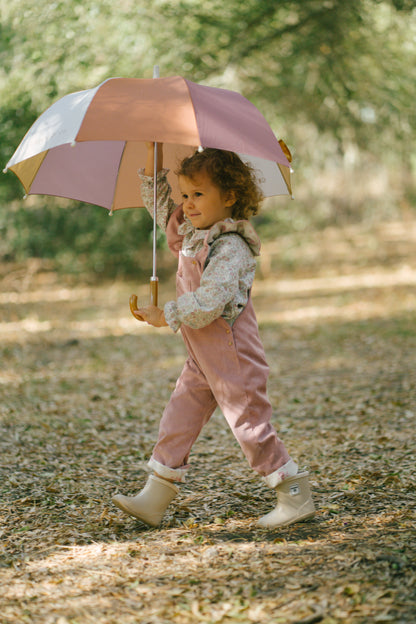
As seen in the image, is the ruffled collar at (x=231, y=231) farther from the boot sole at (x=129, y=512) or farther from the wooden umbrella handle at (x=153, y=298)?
the boot sole at (x=129, y=512)

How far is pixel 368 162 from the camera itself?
41.7 feet

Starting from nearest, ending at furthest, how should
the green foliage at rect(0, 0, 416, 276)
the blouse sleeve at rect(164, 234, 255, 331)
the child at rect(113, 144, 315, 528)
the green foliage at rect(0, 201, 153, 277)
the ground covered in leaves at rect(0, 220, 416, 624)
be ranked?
1. the ground covered in leaves at rect(0, 220, 416, 624)
2. the blouse sleeve at rect(164, 234, 255, 331)
3. the child at rect(113, 144, 315, 528)
4. the green foliage at rect(0, 0, 416, 276)
5. the green foliage at rect(0, 201, 153, 277)

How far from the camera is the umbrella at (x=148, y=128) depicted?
8.25ft

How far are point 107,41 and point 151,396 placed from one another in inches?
142

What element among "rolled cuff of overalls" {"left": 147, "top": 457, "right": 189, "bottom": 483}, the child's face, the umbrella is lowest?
"rolled cuff of overalls" {"left": 147, "top": 457, "right": 189, "bottom": 483}

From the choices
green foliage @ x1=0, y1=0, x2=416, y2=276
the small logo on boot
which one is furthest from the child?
green foliage @ x1=0, y1=0, x2=416, y2=276

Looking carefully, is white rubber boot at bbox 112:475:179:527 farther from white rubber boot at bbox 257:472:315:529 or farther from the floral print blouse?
the floral print blouse

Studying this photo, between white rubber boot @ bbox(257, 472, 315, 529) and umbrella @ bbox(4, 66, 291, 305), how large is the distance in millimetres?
1000

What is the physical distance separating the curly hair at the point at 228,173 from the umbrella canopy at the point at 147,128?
11 cm

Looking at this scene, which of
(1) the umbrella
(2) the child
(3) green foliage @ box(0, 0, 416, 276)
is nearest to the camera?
(1) the umbrella

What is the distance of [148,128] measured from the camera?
2525 mm

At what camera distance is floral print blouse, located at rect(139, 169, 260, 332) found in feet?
8.70

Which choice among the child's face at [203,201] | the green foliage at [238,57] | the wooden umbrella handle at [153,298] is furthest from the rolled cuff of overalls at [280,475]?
the green foliage at [238,57]

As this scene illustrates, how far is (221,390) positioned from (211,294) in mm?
441
